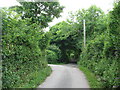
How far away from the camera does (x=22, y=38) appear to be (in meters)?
5.39

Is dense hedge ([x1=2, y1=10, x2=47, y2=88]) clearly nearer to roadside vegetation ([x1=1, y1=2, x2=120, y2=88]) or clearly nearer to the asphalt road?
roadside vegetation ([x1=1, y1=2, x2=120, y2=88])

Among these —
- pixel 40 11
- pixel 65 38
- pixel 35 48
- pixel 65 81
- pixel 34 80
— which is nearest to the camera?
pixel 34 80

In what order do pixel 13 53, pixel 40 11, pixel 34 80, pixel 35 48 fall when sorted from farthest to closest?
pixel 40 11 → pixel 35 48 → pixel 34 80 → pixel 13 53

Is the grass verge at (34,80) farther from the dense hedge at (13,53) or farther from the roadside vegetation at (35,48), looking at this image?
the dense hedge at (13,53)

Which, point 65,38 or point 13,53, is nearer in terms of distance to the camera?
point 13,53

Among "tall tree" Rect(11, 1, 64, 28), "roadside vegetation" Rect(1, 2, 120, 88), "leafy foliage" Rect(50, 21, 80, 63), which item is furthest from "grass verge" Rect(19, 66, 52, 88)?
"leafy foliage" Rect(50, 21, 80, 63)

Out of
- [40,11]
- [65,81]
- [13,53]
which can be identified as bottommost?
[65,81]

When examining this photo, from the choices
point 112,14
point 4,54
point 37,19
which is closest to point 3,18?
point 4,54

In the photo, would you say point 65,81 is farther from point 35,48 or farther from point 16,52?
point 16,52

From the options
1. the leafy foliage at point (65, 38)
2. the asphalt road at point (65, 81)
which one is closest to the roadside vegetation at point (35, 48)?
the asphalt road at point (65, 81)

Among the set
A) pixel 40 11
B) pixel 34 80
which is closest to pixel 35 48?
pixel 34 80

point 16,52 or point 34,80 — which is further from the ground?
point 16,52

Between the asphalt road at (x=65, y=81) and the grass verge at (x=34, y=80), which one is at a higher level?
the grass verge at (x=34, y=80)

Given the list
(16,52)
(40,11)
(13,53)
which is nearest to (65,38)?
(40,11)
